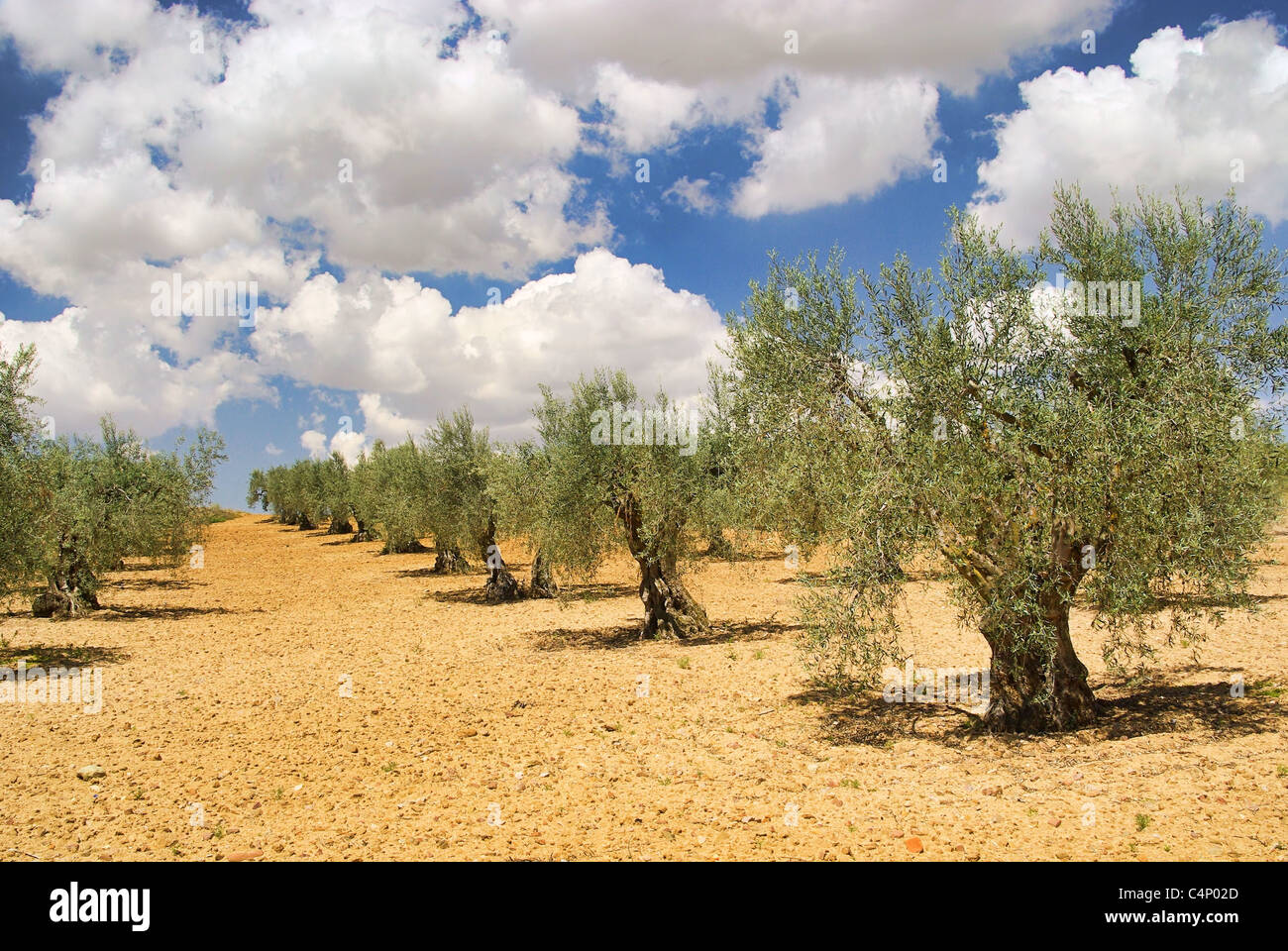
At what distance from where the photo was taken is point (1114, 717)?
1057cm

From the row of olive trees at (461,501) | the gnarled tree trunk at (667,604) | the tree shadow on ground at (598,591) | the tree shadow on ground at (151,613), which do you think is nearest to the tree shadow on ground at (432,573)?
the row of olive trees at (461,501)

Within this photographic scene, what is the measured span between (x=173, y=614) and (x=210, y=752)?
18295mm

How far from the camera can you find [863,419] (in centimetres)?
1079

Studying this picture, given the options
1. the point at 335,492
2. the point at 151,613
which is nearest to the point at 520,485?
the point at 151,613

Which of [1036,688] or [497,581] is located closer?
[1036,688]

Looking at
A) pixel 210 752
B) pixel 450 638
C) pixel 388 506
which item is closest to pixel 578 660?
pixel 450 638

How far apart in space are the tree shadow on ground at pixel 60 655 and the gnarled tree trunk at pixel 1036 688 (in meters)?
19.2

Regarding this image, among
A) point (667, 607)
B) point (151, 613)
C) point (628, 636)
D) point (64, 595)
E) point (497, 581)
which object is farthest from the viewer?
point (497, 581)

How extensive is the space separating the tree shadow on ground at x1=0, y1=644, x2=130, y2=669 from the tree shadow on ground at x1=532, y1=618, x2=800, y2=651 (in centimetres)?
1052

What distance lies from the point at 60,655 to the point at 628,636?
14.2m

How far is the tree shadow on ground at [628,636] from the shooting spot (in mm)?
19417

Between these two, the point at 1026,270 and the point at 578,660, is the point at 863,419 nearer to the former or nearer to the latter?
the point at 1026,270

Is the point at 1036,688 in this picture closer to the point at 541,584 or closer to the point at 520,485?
the point at 520,485
